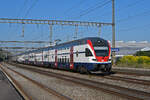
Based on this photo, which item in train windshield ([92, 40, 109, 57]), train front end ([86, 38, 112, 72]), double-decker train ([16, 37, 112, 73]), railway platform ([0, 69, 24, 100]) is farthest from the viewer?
train windshield ([92, 40, 109, 57])

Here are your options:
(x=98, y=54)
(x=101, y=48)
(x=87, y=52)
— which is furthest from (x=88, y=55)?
(x=101, y=48)

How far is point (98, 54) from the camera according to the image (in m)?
20.1

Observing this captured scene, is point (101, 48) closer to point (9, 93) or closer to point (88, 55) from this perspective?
point (88, 55)

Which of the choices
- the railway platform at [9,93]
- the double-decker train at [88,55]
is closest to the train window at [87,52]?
the double-decker train at [88,55]

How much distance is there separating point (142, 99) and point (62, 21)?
88.4 feet

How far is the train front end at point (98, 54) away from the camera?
19.9m

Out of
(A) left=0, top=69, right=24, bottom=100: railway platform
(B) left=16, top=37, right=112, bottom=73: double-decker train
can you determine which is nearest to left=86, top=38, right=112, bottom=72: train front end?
(B) left=16, top=37, right=112, bottom=73: double-decker train

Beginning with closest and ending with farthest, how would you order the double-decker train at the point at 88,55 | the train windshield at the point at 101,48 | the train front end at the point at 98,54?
the train front end at the point at 98,54 < the double-decker train at the point at 88,55 < the train windshield at the point at 101,48

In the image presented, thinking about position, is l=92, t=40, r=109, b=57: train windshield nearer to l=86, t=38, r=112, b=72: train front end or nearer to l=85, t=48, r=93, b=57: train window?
l=86, t=38, r=112, b=72: train front end

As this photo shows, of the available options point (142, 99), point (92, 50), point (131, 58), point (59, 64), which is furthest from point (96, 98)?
point (131, 58)

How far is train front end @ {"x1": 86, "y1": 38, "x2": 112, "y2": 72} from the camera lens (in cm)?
1994

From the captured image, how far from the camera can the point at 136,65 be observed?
33.3 m

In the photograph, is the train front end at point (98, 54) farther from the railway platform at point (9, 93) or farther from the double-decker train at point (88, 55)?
the railway platform at point (9, 93)

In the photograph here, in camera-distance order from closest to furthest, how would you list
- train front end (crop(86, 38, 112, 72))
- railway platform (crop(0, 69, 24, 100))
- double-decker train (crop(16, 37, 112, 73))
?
railway platform (crop(0, 69, 24, 100)) → train front end (crop(86, 38, 112, 72)) → double-decker train (crop(16, 37, 112, 73))
